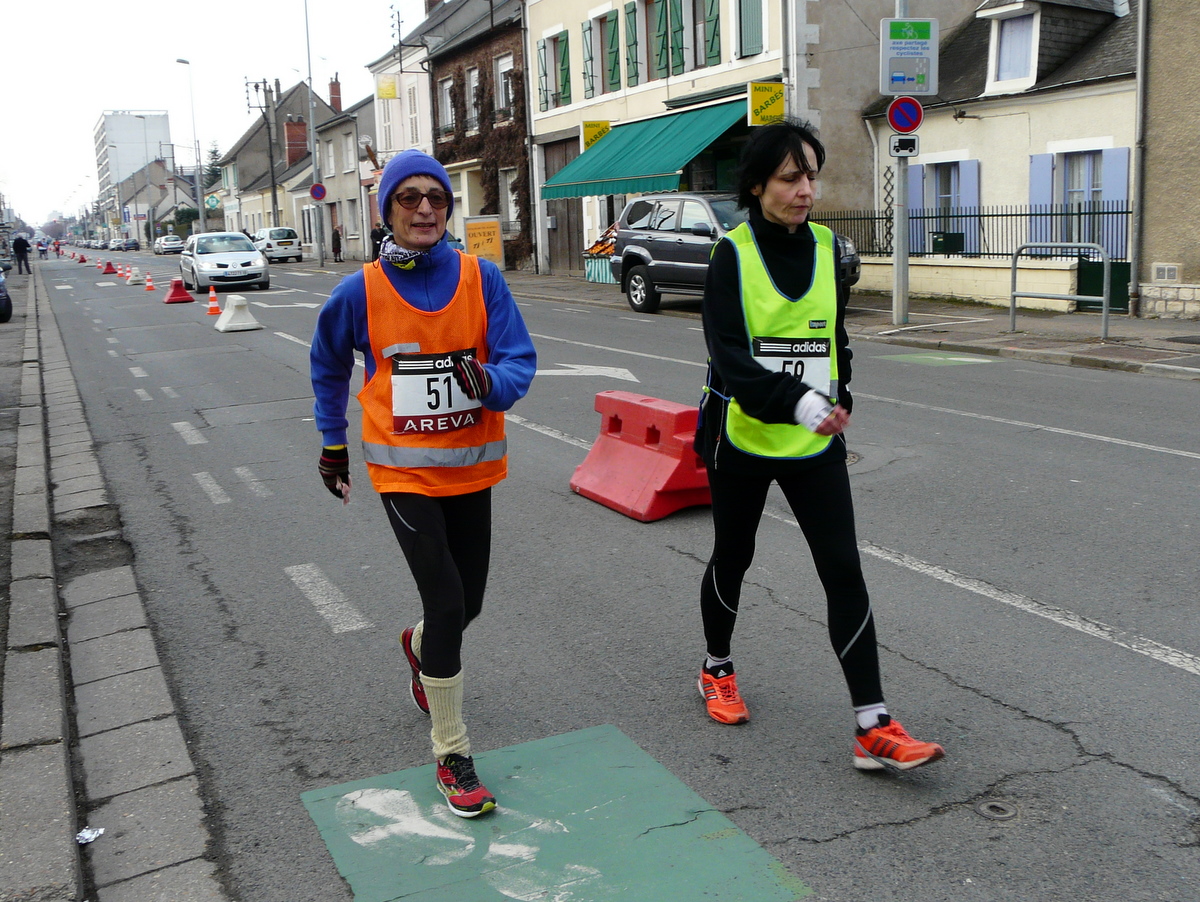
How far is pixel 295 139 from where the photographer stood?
74188 millimetres

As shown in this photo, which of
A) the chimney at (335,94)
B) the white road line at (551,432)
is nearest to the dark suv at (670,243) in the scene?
the white road line at (551,432)

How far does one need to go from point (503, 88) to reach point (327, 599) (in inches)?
1289

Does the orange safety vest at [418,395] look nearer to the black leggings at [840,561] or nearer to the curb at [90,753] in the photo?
the black leggings at [840,561]

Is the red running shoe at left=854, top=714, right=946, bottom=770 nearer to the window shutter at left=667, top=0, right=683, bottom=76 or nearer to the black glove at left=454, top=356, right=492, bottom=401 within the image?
the black glove at left=454, top=356, right=492, bottom=401

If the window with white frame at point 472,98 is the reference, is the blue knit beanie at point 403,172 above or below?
below

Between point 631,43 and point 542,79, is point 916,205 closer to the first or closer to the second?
point 631,43

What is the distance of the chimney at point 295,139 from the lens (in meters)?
73.9

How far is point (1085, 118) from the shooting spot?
18250 millimetres

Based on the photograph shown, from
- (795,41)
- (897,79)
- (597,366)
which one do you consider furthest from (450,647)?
(795,41)

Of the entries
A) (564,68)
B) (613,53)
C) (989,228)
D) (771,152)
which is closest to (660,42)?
(613,53)

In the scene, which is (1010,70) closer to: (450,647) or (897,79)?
(897,79)

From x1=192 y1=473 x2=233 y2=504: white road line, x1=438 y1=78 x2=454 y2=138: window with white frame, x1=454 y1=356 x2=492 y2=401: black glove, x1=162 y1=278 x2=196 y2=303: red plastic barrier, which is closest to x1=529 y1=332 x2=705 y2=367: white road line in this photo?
x1=192 y1=473 x2=233 y2=504: white road line

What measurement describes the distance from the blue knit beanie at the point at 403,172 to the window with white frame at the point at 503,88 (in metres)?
33.2

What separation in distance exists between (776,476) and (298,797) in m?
1.71
